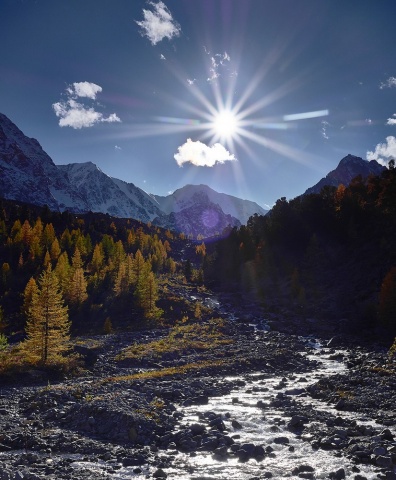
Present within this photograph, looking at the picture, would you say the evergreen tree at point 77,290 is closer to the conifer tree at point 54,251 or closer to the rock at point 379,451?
the conifer tree at point 54,251

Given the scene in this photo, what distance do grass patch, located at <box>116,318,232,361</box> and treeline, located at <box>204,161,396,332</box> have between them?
23948mm

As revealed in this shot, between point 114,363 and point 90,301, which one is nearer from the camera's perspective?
point 114,363

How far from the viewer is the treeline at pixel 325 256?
68412 millimetres

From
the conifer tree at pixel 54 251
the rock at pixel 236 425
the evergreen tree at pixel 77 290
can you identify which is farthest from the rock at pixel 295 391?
the conifer tree at pixel 54 251

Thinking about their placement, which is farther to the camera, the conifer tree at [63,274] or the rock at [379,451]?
the conifer tree at [63,274]

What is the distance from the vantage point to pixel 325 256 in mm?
96250

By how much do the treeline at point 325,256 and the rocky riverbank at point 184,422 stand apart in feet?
104

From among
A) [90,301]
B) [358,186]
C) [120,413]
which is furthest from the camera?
[358,186]

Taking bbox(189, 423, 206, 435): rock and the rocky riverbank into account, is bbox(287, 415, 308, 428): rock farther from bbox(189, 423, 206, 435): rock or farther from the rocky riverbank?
bbox(189, 423, 206, 435): rock

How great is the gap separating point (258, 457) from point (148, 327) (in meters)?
50.8

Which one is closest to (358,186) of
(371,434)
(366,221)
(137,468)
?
(366,221)

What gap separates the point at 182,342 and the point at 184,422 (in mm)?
30739

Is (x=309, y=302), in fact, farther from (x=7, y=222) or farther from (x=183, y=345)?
(x=7, y=222)

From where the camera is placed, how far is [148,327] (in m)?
64.7
